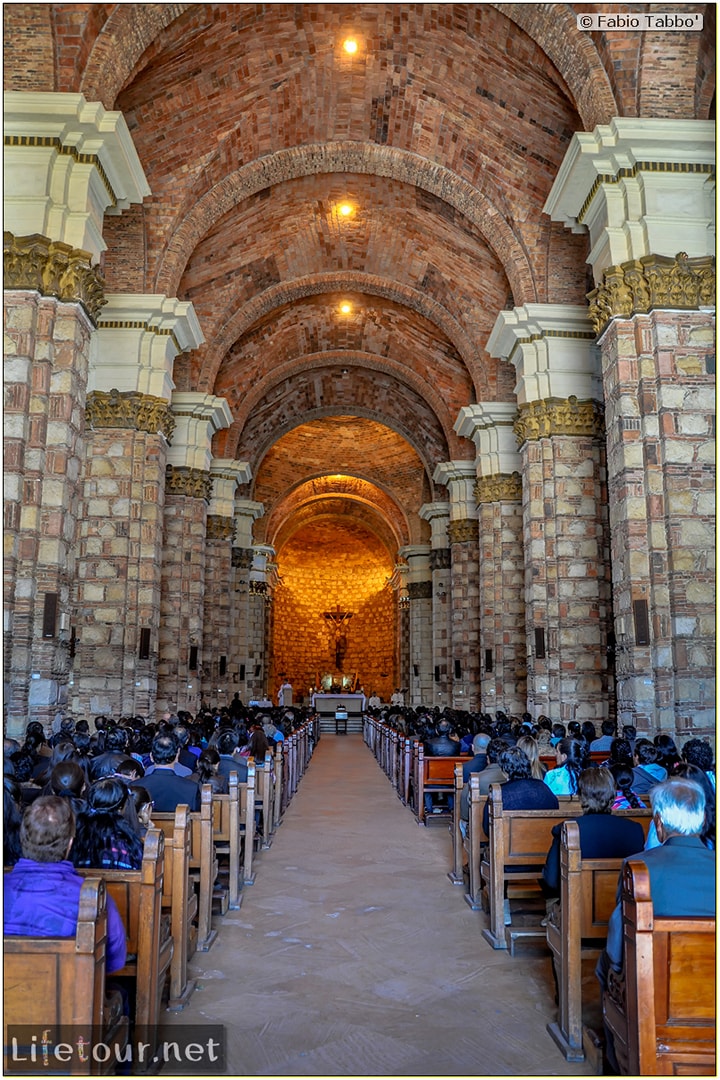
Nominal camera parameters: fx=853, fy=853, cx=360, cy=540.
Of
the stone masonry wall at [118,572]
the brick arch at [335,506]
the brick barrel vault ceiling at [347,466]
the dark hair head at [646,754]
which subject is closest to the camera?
the dark hair head at [646,754]

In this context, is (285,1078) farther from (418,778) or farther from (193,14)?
(193,14)

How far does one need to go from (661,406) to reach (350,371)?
62.1ft

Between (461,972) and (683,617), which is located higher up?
(683,617)

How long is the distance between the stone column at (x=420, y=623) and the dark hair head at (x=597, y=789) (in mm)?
25272

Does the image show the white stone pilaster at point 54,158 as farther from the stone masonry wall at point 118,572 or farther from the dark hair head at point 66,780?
the dark hair head at point 66,780

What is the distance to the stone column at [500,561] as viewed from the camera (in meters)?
17.1

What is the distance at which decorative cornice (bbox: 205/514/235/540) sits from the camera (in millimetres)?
21562

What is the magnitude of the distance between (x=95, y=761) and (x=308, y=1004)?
2.46 m

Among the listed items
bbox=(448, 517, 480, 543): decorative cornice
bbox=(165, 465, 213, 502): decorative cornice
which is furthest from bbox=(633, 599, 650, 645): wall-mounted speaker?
bbox=(448, 517, 480, 543): decorative cornice

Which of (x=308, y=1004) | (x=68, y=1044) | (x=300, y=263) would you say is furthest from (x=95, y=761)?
(x=300, y=263)

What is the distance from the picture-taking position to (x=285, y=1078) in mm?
3420

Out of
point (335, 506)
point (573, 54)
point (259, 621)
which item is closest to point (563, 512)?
point (573, 54)

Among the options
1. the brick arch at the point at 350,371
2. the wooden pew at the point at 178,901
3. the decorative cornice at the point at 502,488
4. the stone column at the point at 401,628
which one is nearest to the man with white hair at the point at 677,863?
the wooden pew at the point at 178,901

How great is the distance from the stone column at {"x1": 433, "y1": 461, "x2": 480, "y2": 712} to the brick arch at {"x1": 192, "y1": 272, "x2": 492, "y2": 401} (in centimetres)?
349
